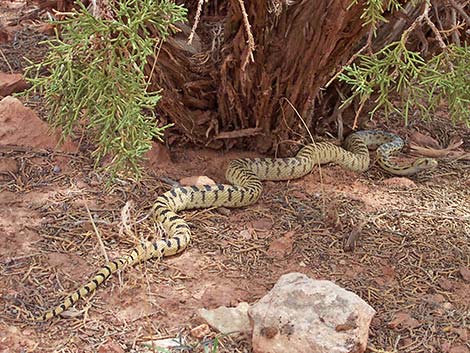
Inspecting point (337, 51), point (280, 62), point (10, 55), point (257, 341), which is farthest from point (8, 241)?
point (10, 55)

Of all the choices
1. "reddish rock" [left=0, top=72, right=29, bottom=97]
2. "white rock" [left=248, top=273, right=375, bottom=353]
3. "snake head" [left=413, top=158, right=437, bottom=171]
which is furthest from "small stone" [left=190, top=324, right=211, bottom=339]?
"reddish rock" [left=0, top=72, right=29, bottom=97]

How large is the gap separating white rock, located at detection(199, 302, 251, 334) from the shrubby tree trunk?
6.19 feet

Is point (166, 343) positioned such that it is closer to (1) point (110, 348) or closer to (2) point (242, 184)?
(1) point (110, 348)

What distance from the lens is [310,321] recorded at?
336 centimetres

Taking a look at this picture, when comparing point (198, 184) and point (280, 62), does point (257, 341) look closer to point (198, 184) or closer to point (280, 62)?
point (198, 184)

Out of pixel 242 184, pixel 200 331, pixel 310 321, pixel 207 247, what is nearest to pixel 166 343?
pixel 200 331

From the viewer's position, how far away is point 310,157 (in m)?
5.69

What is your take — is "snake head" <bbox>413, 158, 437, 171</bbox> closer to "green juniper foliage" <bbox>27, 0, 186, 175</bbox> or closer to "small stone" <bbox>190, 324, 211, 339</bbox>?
"small stone" <bbox>190, 324, 211, 339</bbox>

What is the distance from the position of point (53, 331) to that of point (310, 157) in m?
2.83

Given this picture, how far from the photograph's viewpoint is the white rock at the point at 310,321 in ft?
10.9

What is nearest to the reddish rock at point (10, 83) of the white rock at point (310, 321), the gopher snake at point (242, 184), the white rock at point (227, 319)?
the gopher snake at point (242, 184)

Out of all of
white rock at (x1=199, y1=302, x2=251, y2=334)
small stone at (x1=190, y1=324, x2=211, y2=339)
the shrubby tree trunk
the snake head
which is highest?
the shrubby tree trunk

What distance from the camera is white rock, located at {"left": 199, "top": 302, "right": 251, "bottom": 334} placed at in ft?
11.9

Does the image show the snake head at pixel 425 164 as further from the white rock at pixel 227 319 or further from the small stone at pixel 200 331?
the small stone at pixel 200 331
